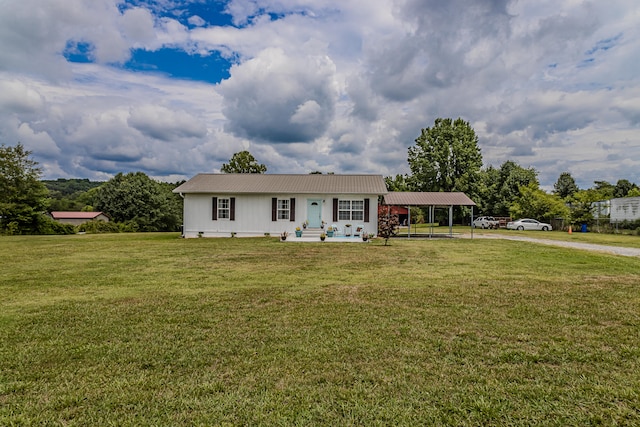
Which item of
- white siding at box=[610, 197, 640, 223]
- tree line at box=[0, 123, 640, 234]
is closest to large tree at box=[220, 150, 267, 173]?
tree line at box=[0, 123, 640, 234]

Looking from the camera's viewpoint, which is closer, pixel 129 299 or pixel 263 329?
pixel 263 329

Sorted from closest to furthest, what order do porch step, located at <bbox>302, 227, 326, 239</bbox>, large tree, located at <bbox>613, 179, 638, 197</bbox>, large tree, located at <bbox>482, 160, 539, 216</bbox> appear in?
porch step, located at <bbox>302, 227, 326, 239</bbox> < large tree, located at <bbox>482, 160, 539, 216</bbox> < large tree, located at <bbox>613, 179, 638, 197</bbox>

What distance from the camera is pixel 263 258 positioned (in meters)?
11.6

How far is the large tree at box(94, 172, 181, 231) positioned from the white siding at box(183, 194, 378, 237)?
72.3ft

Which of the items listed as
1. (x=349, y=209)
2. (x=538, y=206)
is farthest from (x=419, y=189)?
(x=349, y=209)

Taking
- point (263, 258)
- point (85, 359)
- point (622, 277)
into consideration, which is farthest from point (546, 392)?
point (263, 258)

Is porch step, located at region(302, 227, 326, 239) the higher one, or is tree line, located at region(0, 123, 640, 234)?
tree line, located at region(0, 123, 640, 234)

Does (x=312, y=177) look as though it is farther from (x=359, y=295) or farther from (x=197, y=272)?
(x=359, y=295)

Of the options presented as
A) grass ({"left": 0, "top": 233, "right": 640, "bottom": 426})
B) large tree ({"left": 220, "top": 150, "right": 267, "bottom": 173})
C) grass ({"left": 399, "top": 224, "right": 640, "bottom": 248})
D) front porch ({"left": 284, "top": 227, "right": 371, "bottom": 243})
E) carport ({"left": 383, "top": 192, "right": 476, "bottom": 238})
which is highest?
large tree ({"left": 220, "top": 150, "right": 267, "bottom": 173})

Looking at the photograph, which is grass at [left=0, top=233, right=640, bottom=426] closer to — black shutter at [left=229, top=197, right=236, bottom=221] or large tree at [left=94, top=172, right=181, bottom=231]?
black shutter at [left=229, top=197, right=236, bottom=221]

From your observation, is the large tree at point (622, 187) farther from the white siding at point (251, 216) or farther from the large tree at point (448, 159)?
the white siding at point (251, 216)

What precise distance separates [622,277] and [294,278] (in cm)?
752

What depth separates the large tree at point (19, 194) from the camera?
30.2 meters

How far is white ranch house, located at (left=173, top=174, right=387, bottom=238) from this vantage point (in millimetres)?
20453
